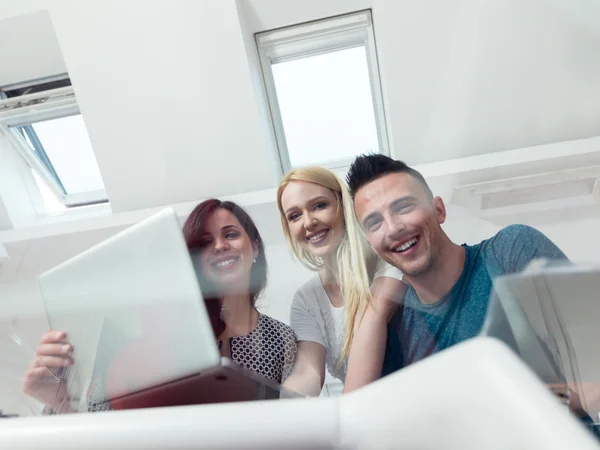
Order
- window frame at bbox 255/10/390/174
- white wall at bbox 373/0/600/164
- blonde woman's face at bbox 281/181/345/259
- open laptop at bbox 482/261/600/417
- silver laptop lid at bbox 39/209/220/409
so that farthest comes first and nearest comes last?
window frame at bbox 255/10/390/174
white wall at bbox 373/0/600/164
blonde woman's face at bbox 281/181/345/259
silver laptop lid at bbox 39/209/220/409
open laptop at bbox 482/261/600/417

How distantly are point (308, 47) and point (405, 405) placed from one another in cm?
84

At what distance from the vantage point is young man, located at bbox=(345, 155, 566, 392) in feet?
1.65

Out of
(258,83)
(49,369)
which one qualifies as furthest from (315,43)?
(49,369)

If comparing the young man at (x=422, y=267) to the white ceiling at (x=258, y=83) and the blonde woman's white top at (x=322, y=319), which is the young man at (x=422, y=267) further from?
the white ceiling at (x=258, y=83)

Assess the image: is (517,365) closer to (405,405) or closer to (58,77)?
(405,405)

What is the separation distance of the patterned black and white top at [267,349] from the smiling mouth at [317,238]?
11cm

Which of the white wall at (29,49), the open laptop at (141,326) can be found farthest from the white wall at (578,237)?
Result: the white wall at (29,49)

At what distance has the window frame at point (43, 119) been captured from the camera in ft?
3.16

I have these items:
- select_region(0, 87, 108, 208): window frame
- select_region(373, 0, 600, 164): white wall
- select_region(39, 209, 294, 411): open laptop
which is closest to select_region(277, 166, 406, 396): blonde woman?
select_region(39, 209, 294, 411): open laptop

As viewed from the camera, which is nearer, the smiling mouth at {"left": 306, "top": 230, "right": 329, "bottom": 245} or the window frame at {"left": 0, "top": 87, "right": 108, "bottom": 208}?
the smiling mouth at {"left": 306, "top": 230, "right": 329, "bottom": 245}

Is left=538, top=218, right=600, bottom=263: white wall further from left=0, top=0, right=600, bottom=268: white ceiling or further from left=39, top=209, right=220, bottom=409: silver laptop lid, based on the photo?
left=39, top=209, right=220, bottom=409: silver laptop lid

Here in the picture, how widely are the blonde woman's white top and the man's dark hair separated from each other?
99 millimetres

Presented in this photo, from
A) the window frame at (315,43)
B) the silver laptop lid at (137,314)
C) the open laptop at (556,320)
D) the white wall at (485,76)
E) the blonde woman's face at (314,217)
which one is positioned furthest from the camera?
the window frame at (315,43)

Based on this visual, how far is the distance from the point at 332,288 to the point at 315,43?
1.84ft
